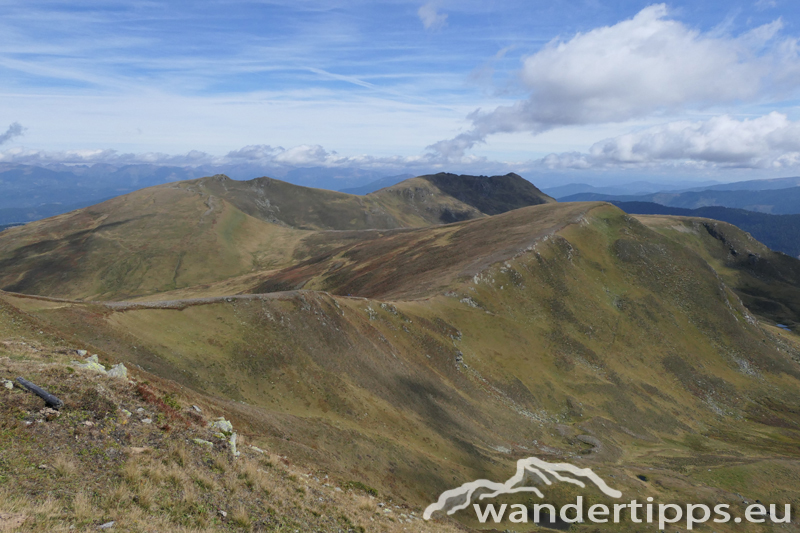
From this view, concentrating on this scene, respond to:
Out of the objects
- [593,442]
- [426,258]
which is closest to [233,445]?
[593,442]

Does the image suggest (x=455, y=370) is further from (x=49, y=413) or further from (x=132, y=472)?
(x=49, y=413)

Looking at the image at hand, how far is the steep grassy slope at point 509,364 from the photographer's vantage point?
124 ft

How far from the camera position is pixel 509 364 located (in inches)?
2717

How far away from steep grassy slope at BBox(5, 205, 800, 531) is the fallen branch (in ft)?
43.9

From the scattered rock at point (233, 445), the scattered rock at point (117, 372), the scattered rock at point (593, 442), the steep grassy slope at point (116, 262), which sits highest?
the scattered rock at point (117, 372)

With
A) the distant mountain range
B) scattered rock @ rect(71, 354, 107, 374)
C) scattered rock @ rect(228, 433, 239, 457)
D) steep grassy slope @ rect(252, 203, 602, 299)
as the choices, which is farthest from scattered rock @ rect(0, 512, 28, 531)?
steep grassy slope @ rect(252, 203, 602, 299)

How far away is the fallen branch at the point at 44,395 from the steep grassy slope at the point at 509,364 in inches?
527

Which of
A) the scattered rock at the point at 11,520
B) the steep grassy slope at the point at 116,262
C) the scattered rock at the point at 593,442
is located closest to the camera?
the scattered rock at the point at 11,520

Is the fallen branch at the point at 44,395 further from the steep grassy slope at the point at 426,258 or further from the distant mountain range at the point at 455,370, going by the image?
the steep grassy slope at the point at 426,258

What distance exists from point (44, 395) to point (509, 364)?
63.6m

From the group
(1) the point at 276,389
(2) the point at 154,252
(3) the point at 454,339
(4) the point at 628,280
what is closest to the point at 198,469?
(1) the point at 276,389

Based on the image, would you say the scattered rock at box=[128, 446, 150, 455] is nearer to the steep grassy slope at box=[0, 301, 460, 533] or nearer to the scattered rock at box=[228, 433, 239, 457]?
the steep grassy slope at box=[0, 301, 460, 533]

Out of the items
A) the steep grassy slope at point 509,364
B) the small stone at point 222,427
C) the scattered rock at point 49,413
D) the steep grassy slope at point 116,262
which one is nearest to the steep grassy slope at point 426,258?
the steep grassy slope at point 509,364

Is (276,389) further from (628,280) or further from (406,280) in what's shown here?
(628,280)
